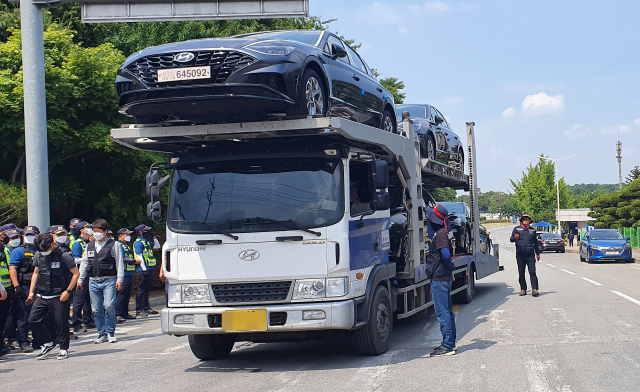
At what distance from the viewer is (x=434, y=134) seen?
13203 millimetres

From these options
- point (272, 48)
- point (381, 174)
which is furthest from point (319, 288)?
point (272, 48)

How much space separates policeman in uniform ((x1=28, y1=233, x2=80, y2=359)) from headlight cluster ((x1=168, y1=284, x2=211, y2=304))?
259 cm

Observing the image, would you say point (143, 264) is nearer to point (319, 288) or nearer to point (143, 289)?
point (143, 289)

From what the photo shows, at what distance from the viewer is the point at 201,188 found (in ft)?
24.8

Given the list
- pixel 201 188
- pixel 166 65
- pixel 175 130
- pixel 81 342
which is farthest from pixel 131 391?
pixel 81 342

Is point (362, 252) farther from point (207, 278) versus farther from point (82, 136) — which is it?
point (82, 136)

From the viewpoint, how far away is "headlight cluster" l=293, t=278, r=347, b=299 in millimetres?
7105

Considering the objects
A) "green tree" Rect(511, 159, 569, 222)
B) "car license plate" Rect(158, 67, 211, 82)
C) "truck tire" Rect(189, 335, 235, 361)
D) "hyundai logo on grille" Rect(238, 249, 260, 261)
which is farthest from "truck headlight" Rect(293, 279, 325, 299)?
"green tree" Rect(511, 159, 569, 222)

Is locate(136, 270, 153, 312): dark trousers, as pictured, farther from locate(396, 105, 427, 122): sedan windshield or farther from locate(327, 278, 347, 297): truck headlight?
locate(327, 278, 347, 297): truck headlight

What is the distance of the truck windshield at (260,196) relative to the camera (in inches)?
285

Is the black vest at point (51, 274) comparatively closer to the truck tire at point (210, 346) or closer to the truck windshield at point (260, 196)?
the truck tire at point (210, 346)

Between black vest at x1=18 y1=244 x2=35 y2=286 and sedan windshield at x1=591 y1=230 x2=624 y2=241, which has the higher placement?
black vest at x1=18 y1=244 x2=35 y2=286

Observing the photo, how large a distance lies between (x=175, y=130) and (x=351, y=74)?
8.55ft

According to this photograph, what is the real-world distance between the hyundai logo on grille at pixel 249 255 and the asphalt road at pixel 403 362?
1.23 m
